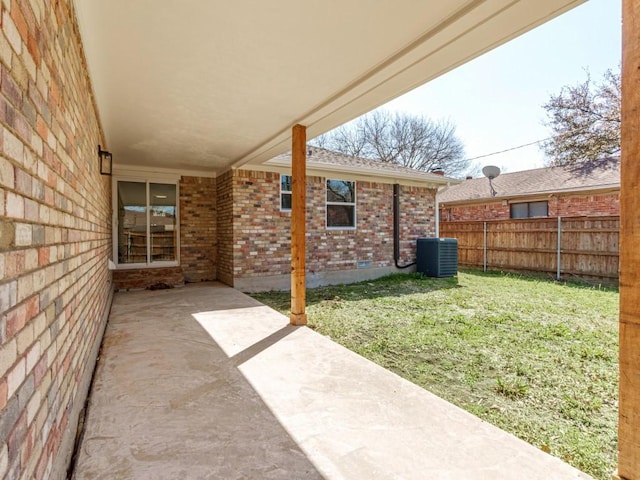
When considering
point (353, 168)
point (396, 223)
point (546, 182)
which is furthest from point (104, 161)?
point (546, 182)

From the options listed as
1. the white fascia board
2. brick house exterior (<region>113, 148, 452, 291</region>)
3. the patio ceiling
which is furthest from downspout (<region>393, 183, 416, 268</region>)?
the patio ceiling

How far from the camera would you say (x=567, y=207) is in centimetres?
1140

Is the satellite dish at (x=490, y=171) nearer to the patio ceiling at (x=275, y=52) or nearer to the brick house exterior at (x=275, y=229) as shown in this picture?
the brick house exterior at (x=275, y=229)

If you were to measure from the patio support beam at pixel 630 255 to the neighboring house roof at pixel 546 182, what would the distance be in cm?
1107

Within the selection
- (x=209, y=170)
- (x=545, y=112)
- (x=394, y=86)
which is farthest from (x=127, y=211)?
(x=545, y=112)

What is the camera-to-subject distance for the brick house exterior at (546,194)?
34.5 feet

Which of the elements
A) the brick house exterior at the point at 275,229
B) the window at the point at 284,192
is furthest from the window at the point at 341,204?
the window at the point at 284,192

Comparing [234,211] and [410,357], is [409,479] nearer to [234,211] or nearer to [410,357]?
[410,357]

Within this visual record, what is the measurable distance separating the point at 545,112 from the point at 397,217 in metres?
11.6

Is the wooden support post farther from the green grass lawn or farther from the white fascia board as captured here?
the white fascia board

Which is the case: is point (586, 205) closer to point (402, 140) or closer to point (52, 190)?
point (402, 140)

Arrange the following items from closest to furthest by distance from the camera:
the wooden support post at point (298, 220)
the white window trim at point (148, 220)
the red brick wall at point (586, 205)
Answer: the wooden support post at point (298, 220) < the white window trim at point (148, 220) < the red brick wall at point (586, 205)

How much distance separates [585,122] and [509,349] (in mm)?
15855

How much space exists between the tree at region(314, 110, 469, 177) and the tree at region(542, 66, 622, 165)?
18.8ft
